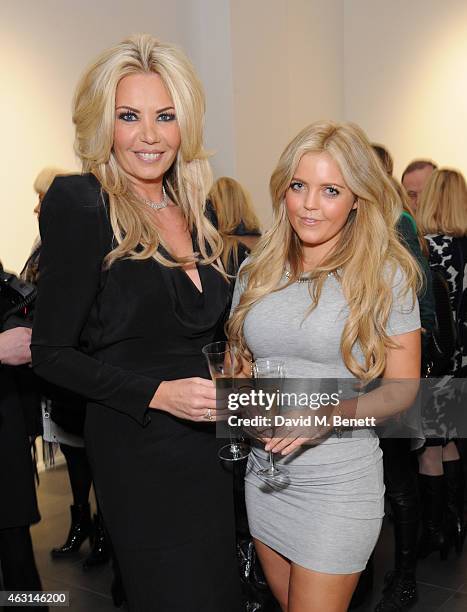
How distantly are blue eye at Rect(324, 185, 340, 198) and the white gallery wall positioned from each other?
3202 millimetres

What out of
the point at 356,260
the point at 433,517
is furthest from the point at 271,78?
the point at 356,260

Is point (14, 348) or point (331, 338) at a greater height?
point (331, 338)

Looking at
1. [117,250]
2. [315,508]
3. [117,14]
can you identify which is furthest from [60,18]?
[315,508]

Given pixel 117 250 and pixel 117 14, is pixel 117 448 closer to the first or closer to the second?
pixel 117 250

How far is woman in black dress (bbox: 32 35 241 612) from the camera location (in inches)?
67.1

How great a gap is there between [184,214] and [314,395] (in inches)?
25.5

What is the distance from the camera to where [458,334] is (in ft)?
12.6

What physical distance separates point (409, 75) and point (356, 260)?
199 inches

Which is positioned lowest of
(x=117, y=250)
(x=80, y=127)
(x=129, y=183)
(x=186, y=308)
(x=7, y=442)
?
(x=7, y=442)

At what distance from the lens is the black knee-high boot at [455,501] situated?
3553mm

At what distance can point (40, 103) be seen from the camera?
15.9 ft

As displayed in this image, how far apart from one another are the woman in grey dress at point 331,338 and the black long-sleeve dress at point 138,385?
0.48 feet

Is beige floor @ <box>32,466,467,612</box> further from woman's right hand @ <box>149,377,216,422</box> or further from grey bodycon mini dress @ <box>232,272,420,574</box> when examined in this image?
woman's right hand @ <box>149,377,216,422</box>

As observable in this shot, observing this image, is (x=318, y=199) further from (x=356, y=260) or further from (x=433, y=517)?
(x=433, y=517)
